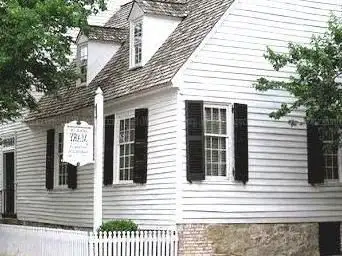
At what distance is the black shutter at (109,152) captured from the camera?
64.0ft

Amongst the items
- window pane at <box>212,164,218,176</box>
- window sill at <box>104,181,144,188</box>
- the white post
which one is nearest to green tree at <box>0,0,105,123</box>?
the white post

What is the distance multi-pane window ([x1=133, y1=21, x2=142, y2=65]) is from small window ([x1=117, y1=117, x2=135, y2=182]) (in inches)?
67.8

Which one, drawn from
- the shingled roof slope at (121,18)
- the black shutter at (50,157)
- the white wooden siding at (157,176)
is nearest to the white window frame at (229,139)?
the white wooden siding at (157,176)

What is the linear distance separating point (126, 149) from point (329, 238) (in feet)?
19.5

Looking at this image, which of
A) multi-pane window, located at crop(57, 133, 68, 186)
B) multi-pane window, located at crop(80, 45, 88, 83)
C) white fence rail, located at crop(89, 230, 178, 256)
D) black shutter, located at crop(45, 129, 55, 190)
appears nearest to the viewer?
white fence rail, located at crop(89, 230, 178, 256)

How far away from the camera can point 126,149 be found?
1917 centimetres

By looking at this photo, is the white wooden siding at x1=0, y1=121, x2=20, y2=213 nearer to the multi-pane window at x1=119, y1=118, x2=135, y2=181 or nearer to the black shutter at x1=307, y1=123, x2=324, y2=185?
the multi-pane window at x1=119, y1=118, x2=135, y2=181

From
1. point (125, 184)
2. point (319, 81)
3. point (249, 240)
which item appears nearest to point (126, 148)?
point (125, 184)

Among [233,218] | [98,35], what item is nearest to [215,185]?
[233,218]

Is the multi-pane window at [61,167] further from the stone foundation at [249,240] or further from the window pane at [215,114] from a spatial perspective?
the stone foundation at [249,240]

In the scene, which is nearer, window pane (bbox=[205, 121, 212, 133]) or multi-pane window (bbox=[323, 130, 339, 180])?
window pane (bbox=[205, 121, 212, 133])

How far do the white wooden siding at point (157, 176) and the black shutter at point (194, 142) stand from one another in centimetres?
36

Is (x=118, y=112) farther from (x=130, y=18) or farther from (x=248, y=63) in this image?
(x=248, y=63)

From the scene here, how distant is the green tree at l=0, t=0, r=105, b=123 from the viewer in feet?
54.4
